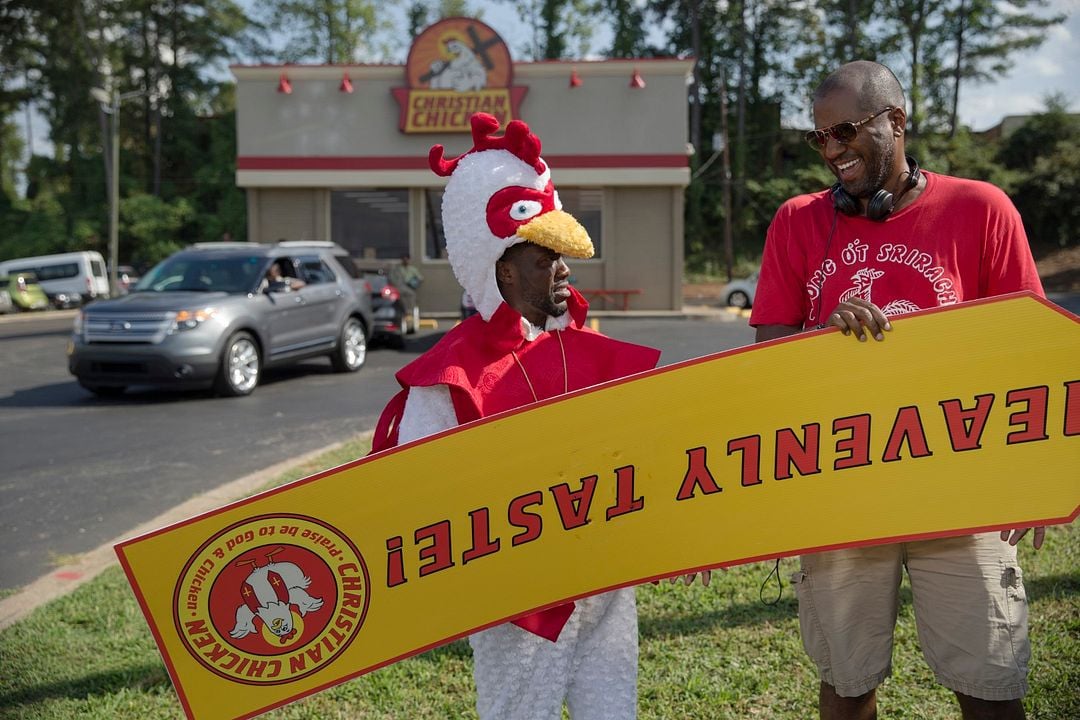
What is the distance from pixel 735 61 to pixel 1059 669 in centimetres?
4419

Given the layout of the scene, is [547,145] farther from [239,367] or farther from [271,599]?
[271,599]

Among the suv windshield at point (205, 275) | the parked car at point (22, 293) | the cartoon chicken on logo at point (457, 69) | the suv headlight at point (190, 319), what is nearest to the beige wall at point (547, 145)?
the cartoon chicken on logo at point (457, 69)

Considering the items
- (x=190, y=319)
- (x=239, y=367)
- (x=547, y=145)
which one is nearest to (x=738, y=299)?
(x=547, y=145)

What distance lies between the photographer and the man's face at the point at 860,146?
7.67 feet

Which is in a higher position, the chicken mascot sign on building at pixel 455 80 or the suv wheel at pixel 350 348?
the chicken mascot sign on building at pixel 455 80

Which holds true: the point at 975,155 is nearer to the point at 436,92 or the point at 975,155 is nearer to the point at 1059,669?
the point at 436,92

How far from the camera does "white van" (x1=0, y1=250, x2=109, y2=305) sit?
30750 millimetres

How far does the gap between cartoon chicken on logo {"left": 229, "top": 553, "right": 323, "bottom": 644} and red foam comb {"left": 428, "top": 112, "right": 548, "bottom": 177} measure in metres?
1.10

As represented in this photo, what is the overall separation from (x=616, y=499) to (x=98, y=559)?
3625 millimetres

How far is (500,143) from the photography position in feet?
8.03

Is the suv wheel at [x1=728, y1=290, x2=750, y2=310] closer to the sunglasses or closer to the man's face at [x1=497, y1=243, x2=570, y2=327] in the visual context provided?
the sunglasses

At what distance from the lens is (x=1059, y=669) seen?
131 inches

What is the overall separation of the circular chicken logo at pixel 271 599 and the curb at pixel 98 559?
5.33 ft

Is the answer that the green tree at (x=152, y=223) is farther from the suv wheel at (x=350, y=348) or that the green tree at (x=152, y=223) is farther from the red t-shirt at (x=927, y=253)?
the red t-shirt at (x=927, y=253)
